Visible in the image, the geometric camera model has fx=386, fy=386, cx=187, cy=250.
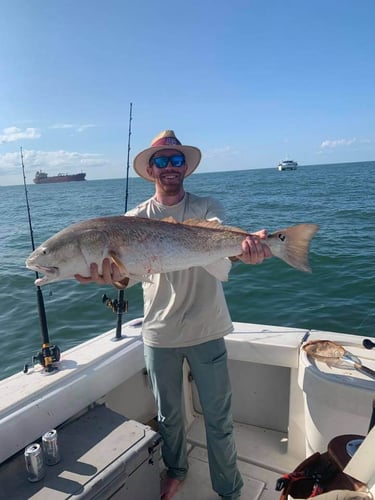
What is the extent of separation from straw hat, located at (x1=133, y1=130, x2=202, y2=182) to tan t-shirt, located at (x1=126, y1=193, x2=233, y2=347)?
662mm

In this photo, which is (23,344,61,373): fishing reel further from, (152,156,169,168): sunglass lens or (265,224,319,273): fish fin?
(265,224,319,273): fish fin

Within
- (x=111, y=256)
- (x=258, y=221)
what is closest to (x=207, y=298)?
(x=111, y=256)

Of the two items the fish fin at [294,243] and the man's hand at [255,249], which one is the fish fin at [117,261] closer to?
the man's hand at [255,249]

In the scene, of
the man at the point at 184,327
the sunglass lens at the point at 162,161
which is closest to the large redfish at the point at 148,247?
the man at the point at 184,327

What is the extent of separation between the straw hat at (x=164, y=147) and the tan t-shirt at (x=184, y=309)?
2.17ft

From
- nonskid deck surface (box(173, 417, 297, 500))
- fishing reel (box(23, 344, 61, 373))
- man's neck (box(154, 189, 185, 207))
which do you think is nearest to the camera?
fishing reel (box(23, 344, 61, 373))

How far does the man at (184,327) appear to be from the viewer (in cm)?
315

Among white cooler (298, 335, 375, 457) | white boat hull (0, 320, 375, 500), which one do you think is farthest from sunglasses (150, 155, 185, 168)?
white cooler (298, 335, 375, 457)

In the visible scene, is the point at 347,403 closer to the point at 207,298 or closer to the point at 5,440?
the point at 207,298

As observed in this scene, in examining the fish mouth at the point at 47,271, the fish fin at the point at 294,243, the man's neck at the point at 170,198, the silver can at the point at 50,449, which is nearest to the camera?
the silver can at the point at 50,449

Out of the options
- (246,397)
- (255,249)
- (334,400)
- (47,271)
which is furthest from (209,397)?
(47,271)

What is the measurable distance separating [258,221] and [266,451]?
1684 centimetres

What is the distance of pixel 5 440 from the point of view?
2598 mm

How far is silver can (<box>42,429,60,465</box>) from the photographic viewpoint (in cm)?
244
